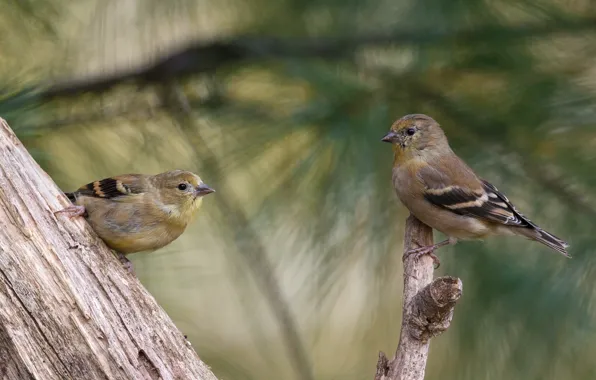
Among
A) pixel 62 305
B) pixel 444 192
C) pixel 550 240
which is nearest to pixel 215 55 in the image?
pixel 62 305

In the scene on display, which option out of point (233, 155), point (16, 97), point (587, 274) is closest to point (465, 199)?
point (587, 274)

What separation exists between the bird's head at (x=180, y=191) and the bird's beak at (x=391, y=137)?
1.84 ft

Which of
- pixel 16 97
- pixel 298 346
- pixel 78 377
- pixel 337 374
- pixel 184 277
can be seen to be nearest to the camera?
pixel 78 377

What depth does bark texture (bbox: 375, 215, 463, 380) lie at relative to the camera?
1732 millimetres

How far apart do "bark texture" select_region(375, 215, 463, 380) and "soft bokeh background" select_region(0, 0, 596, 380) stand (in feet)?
0.87

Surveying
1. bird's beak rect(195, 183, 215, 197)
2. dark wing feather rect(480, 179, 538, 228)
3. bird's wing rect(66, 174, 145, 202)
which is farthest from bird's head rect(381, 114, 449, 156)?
bird's wing rect(66, 174, 145, 202)

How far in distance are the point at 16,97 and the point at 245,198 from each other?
2.51 ft

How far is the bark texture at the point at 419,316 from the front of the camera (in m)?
1.73

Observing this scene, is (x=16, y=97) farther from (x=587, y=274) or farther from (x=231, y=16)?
(x=587, y=274)

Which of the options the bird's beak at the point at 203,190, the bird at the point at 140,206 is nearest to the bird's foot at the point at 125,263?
the bird at the point at 140,206

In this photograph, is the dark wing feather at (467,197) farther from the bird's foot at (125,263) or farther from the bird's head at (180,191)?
the bird's foot at (125,263)

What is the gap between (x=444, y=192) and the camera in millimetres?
2922

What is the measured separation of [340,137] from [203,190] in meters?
0.48

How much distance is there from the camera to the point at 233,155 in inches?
96.7
